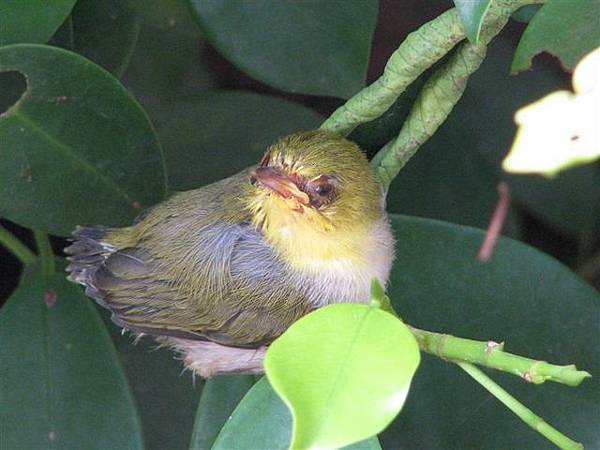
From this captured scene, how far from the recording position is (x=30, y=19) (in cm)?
117

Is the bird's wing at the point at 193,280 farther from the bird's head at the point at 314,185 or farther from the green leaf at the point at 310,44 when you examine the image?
the green leaf at the point at 310,44

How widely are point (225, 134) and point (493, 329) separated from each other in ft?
1.89

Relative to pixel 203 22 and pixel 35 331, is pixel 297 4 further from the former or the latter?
pixel 35 331

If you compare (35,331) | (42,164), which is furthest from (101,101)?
(35,331)

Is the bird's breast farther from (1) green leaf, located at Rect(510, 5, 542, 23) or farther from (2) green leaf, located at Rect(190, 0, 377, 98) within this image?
(1) green leaf, located at Rect(510, 5, 542, 23)

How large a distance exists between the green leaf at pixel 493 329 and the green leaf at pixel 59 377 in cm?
37

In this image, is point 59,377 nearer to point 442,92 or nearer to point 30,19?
point 30,19

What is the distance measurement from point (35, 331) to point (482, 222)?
70 cm

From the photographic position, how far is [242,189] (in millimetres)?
1248

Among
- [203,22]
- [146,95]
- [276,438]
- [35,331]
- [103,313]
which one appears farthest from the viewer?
[146,95]

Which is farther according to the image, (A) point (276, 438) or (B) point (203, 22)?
(B) point (203, 22)

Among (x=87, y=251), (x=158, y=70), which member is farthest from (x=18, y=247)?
(x=158, y=70)

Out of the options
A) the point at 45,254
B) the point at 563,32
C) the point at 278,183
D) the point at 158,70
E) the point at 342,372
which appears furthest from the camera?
the point at 158,70

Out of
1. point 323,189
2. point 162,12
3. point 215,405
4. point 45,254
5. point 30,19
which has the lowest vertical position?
point 215,405
